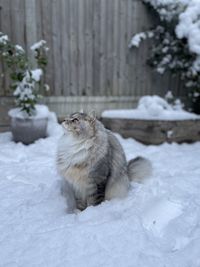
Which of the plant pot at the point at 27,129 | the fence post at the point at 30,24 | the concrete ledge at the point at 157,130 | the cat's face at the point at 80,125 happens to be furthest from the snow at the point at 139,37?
the cat's face at the point at 80,125

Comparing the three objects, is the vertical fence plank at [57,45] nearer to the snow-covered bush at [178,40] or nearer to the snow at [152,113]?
the snow at [152,113]

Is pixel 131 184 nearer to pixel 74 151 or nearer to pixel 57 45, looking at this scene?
pixel 74 151

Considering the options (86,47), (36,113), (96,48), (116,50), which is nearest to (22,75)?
(36,113)

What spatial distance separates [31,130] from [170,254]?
2.47 meters

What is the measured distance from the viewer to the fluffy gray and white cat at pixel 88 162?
183cm

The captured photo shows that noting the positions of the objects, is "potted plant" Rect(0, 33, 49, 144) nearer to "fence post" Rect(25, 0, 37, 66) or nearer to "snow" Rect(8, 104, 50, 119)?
"snow" Rect(8, 104, 50, 119)

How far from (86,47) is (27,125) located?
1.66 m

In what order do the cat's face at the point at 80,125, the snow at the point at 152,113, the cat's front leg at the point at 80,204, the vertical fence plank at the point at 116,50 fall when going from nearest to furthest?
the cat's face at the point at 80,125 → the cat's front leg at the point at 80,204 → the snow at the point at 152,113 → the vertical fence plank at the point at 116,50

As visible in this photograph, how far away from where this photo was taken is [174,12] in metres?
4.27

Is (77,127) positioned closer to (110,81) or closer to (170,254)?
(170,254)

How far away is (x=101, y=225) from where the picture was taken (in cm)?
167

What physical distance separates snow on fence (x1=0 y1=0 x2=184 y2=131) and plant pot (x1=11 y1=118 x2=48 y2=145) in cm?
51

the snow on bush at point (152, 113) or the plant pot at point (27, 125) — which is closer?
the plant pot at point (27, 125)

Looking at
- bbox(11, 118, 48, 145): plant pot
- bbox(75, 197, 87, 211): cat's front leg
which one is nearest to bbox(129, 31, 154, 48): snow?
bbox(11, 118, 48, 145): plant pot
